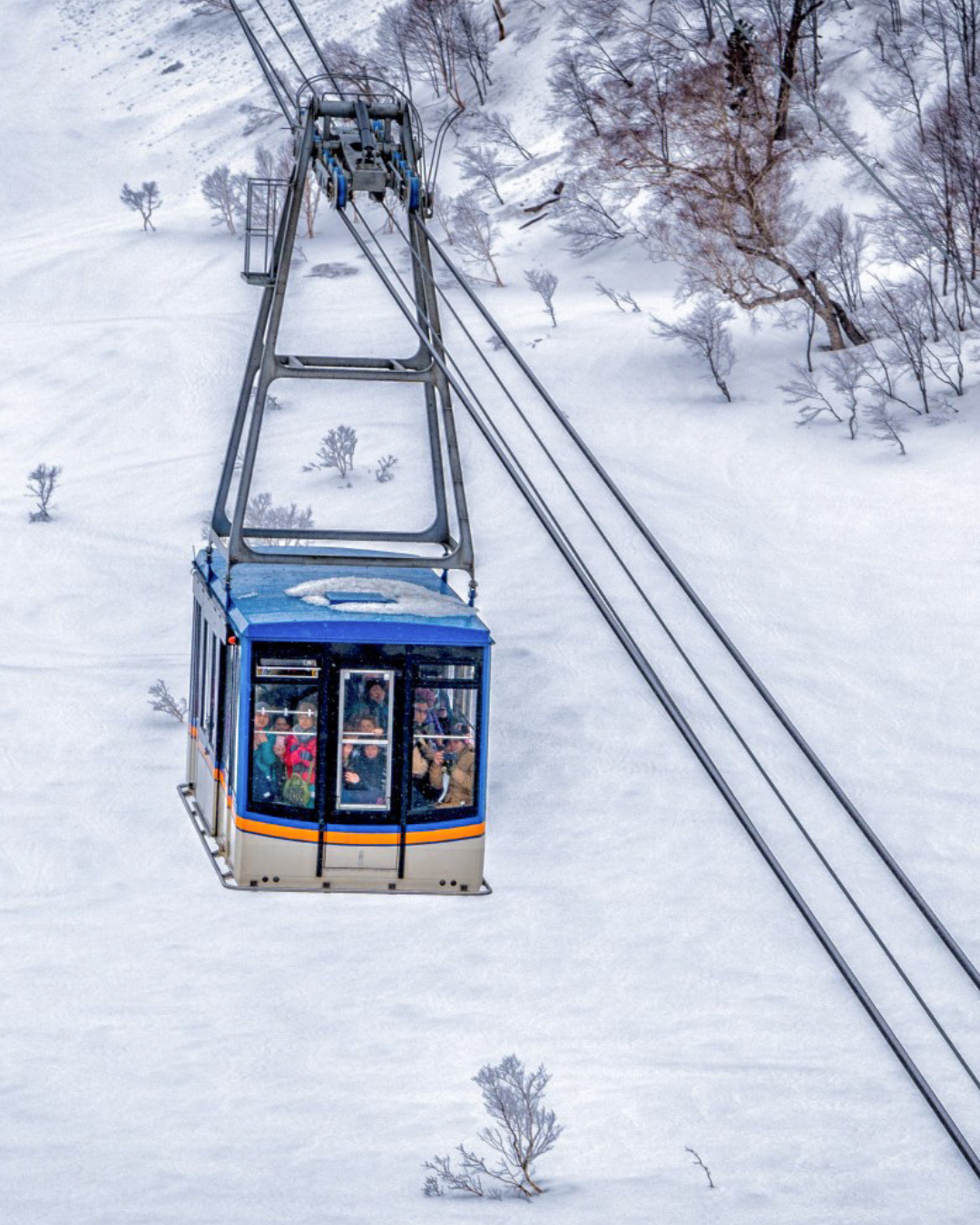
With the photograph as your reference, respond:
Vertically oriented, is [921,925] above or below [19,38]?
below

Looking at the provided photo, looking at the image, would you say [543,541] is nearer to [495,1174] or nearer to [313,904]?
[313,904]

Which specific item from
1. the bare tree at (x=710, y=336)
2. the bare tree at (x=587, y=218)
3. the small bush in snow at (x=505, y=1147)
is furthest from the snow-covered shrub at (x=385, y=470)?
the small bush in snow at (x=505, y=1147)

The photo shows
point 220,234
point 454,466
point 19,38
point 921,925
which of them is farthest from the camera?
point 19,38

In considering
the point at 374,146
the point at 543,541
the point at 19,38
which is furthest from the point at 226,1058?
the point at 19,38

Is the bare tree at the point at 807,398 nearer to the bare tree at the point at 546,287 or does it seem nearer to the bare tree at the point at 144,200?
the bare tree at the point at 546,287

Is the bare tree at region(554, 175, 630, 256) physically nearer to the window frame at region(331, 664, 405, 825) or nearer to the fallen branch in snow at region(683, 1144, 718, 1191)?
the fallen branch in snow at region(683, 1144, 718, 1191)
